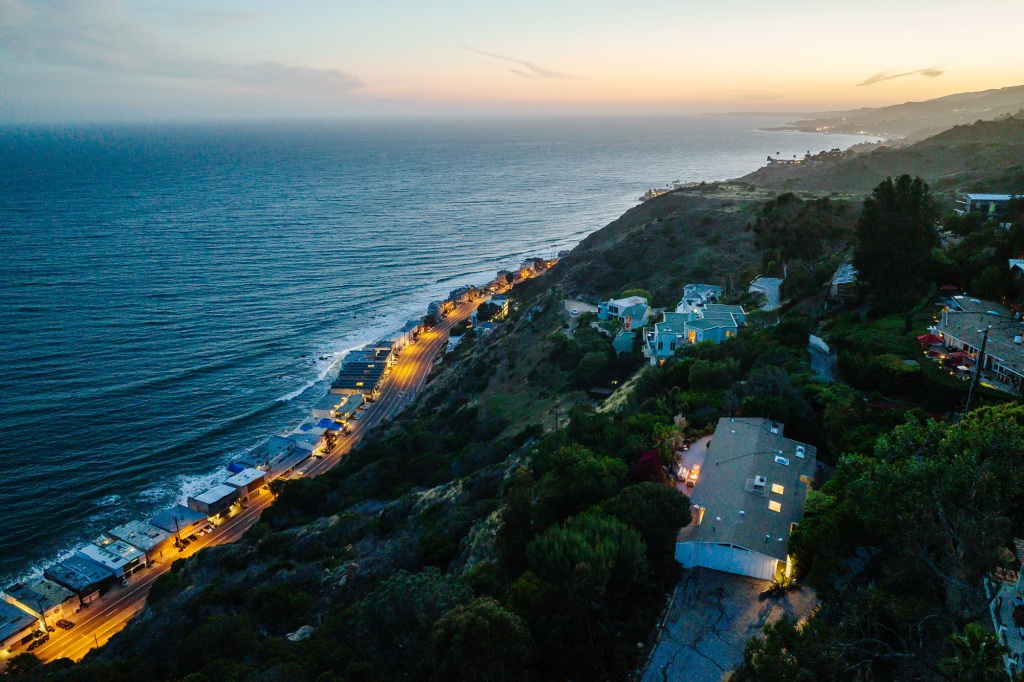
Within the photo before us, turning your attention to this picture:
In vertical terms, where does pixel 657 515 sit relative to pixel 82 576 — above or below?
above

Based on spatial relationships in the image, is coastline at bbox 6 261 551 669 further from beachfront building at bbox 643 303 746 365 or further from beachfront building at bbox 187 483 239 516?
beachfront building at bbox 643 303 746 365

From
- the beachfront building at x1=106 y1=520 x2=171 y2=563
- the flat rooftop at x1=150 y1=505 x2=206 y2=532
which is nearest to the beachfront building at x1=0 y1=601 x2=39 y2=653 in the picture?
the beachfront building at x1=106 y1=520 x2=171 y2=563

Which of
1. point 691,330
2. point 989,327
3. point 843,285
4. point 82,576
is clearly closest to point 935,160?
point 843,285

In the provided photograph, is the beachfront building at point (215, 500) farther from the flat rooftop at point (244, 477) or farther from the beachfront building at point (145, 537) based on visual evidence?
the beachfront building at point (145, 537)

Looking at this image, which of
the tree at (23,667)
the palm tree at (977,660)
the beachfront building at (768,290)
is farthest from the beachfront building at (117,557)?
the beachfront building at (768,290)

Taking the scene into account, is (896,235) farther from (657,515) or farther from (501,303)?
(501,303)
